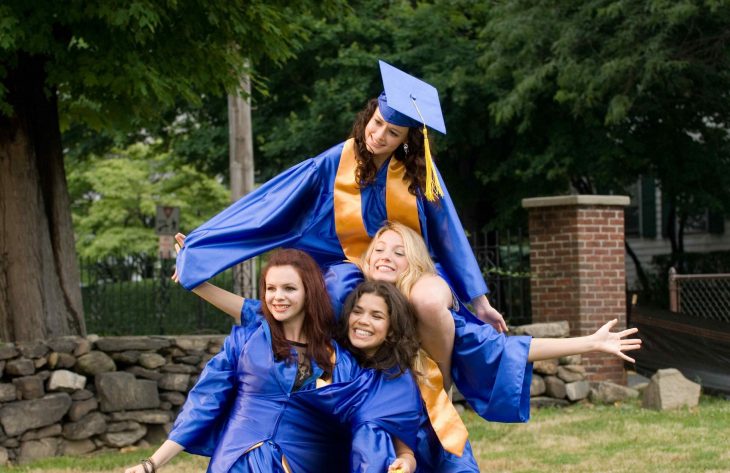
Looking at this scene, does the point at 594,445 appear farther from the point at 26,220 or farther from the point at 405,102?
the point at 26,220

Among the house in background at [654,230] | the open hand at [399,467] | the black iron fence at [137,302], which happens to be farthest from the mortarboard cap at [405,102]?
the house in background at [654,230]

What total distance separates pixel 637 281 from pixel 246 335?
56.9 feet

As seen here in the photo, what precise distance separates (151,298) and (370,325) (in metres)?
7.22

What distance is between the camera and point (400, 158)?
15.7ft

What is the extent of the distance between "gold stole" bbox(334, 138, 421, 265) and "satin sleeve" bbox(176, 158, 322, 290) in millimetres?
112

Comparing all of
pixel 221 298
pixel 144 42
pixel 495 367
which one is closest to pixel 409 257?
pixel 495 367

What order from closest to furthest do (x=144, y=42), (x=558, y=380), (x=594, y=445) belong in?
(x=594, y=445) < (x=144, y=42) < (x=558, y=380)

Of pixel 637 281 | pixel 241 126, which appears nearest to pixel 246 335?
pixel 241 126

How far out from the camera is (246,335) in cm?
434

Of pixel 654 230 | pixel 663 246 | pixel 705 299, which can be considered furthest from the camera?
pixel 663 246

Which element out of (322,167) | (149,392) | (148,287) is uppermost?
(322,167)

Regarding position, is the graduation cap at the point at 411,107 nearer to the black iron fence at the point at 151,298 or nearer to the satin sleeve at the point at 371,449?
the satin sleeve at the point at 371,449

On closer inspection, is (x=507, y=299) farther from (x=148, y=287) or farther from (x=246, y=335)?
(x=246, y=335)

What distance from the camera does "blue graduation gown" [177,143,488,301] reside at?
15.1 ft
